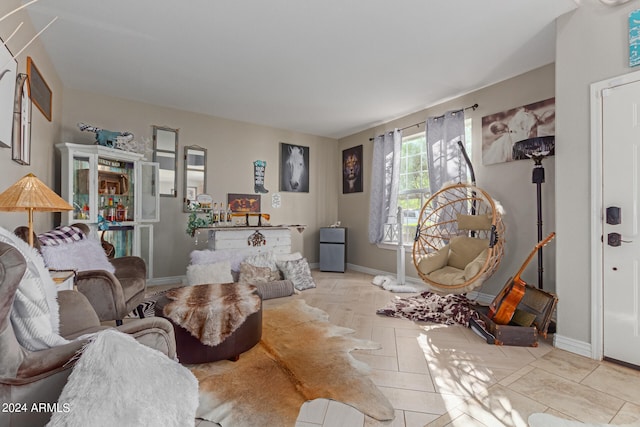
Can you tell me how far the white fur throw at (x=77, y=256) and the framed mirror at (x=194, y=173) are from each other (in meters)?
2.04

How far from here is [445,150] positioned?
3977 millimetres

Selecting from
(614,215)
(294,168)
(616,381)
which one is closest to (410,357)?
(616,381)

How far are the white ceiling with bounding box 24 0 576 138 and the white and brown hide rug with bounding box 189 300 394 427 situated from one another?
2.65 meters

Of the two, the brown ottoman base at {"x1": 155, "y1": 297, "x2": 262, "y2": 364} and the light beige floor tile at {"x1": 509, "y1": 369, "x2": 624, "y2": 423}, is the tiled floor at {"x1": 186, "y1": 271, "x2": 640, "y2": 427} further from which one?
the brown ottoman base at {"x1": 155, "y1": 297, "x2": 262, "y2": 364}

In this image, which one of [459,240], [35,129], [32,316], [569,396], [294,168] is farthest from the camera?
[294,168]

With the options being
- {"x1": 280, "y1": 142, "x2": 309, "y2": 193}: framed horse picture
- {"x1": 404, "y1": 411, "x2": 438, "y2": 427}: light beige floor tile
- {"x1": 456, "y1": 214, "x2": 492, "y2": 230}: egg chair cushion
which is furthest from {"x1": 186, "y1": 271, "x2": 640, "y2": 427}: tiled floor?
{"x1": 280, "y1": 142, "x2": 309, "y2": 193}: framed horse picture

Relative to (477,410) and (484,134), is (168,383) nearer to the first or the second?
(477,410)

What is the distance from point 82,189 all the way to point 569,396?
15.3 ft

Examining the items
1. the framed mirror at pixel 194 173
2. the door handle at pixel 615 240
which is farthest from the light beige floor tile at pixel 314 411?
the framed mirror at pixel 194 173

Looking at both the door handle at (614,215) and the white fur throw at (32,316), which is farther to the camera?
the door handle at (614,215)

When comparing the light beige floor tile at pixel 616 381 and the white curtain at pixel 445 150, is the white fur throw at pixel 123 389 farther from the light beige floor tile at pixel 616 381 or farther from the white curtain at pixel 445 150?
the white curtain at pixel 445 150

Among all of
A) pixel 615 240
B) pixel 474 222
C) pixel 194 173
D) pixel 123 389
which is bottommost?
pixel 123 389

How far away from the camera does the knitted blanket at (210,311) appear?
1.99m

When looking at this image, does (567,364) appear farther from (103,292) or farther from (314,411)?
(103,292)
